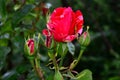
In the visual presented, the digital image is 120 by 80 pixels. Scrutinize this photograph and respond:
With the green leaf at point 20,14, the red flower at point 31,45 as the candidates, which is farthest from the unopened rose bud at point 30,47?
the green leaf at point 20,14

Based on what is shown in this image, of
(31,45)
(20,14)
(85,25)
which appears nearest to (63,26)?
(31,45)

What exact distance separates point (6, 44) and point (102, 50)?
1.35 meters

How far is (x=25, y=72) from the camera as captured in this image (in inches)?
51.1

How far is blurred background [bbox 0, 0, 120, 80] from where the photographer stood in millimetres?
1297

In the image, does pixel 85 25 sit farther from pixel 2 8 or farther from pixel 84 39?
pixel 84 39

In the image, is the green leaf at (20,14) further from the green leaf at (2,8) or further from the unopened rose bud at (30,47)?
the unopened rose bud at (30,47)

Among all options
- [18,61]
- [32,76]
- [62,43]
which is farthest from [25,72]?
[18,61]

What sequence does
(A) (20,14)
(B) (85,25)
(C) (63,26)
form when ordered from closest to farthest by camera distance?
(C) (63,26) < (A) (20,14) < (B) (85,25)

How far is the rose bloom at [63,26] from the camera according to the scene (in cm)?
94

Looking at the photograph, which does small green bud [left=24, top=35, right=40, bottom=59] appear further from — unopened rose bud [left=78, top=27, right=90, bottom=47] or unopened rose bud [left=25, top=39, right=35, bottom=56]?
unopened rose bud [left=78, top=27, right=90, bottom=47]

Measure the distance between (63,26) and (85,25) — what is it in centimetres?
173

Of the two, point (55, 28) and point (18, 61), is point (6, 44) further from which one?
point (18, 61)

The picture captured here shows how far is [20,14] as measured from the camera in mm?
1261

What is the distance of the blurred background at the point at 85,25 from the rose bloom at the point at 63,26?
26 centimetres
